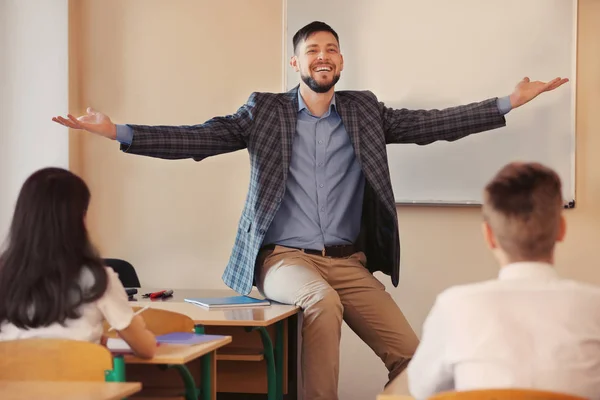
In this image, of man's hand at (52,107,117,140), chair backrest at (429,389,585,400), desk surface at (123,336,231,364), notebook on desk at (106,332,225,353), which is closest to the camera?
chair backrest at (429,389,585,400)

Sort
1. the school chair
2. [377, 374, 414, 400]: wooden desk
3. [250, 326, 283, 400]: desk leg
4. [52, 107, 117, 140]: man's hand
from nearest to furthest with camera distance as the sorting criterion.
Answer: [377, 374, 414, 400]: wooden desk < the school chair < [250, 326, 283, 400]: desk leg < [52, 107, 117, 140]: man's hand

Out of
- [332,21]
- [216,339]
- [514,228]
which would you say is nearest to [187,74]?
[332,21]

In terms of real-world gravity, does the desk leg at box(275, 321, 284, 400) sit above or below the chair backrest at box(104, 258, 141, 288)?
below

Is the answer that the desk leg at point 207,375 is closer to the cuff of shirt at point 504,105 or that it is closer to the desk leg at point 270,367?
the desk leg at point 270,367

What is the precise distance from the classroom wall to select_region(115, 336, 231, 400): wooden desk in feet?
6.38

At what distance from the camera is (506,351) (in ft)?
5.62

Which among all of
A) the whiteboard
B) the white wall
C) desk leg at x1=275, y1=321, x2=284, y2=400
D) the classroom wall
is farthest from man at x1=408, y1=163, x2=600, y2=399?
the white wall

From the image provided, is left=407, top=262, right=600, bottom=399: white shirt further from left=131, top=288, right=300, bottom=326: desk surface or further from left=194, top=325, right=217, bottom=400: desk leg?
left=131, top=288, right=300, bottom=326: desk surface

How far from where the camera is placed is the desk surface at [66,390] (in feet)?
6.58

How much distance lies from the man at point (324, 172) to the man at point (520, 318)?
6.04 feet

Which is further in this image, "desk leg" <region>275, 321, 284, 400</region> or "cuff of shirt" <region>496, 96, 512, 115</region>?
"cuff of shirt" <region>496, 96, 512, 115</region>

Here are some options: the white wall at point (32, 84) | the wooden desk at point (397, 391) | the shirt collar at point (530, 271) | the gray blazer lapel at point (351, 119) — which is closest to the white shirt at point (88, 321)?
the wooden desk at point (397, 391)

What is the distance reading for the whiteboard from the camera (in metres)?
4.20

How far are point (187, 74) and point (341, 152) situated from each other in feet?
4.27
